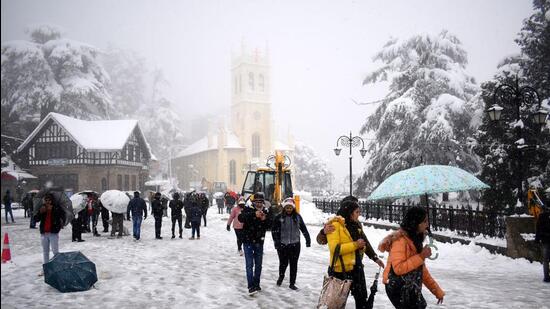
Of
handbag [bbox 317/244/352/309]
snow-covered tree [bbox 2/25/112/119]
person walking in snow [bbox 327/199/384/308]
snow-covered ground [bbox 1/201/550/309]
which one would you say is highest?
snow-covered tree [bbox 2/25/112/119]

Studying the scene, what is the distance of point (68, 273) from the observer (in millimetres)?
7414

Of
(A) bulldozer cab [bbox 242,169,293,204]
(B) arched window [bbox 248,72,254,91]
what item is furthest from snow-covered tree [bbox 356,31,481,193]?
(B) arched window [bbox 248,72,254,91]

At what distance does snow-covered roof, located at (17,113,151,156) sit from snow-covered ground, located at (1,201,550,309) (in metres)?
27.7

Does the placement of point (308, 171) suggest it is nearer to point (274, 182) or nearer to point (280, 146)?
point (280, 146)

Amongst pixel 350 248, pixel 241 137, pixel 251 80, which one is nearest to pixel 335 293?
pixel 350 248

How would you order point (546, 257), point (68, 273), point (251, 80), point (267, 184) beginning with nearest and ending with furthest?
point (68, 273) < point (546, 257) < point (267, 184) < point (251, 80)

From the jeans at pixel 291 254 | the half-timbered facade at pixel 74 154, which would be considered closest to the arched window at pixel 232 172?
the half-timbered facade at pixel 74 154

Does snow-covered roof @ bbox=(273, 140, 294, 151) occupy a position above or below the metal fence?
above

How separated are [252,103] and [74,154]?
1649 inches

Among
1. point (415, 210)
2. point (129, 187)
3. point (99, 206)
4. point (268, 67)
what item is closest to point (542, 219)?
point (415, 210)

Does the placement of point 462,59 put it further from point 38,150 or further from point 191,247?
point 38,150

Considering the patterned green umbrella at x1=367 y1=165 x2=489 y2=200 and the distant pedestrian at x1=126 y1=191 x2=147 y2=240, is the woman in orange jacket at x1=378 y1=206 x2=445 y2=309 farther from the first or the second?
the distant pedestrian at x1=126 y1=191 x2=147 y2=240

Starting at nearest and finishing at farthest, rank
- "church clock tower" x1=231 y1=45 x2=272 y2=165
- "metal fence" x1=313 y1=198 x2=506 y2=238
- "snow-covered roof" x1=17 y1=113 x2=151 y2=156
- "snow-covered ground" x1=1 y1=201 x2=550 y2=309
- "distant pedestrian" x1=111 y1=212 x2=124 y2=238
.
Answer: "snow-covered ground" x1=1 y1=201 x2=550 y2=309 → "metal fence" x1=313 y1=198 x2=506 y2=238 → "distant pedestrian" x1=111 y1=212 x2=124 y2=238 → "snow-covered roof" x1=17 y1=113 x2=151 y2=156 → "church clock tower" x1=231 y1=45 x2=272 y2=165

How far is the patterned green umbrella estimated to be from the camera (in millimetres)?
9180
